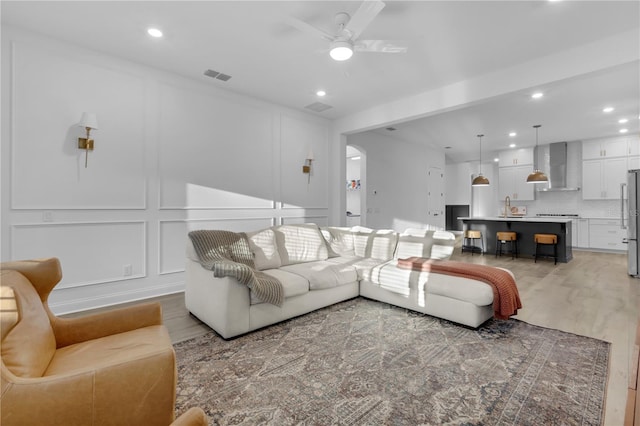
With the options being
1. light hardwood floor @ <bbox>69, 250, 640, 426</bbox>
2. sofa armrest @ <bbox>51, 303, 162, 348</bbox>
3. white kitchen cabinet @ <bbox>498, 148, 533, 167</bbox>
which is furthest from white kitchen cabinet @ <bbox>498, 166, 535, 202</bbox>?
sofa armrest @ <bbox>51, 303, 162, 348</bbox>

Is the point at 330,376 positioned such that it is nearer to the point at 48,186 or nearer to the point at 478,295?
the point at 478,295

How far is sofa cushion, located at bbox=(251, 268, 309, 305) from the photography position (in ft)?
9.43

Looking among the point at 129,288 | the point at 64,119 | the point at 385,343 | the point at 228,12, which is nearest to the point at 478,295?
the point at 385,343

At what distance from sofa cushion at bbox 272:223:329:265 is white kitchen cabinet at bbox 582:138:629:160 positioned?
8.08 meters

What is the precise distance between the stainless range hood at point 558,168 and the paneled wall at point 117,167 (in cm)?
787

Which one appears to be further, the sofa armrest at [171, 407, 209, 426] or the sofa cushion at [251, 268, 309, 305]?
the sofa cushion at [251, 268, 309, 305]

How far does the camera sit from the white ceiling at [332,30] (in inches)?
108

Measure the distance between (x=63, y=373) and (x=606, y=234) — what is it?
33.9 ft

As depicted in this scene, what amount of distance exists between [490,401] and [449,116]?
542 cm

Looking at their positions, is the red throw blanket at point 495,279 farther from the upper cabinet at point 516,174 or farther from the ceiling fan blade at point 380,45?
the upper cabinet at point 516,174

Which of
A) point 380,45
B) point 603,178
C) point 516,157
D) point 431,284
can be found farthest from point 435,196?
point 380,45

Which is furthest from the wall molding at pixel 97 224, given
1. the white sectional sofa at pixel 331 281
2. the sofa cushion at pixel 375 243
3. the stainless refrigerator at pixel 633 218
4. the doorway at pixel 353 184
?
the stainless refrigerator at pixel 633 218

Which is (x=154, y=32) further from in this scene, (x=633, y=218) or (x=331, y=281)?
(x=633, y=218)

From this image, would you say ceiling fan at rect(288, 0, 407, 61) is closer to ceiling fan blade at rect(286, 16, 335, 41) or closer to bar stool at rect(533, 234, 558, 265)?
ceiling fan blade at rect(286, 16, 335, 41)
